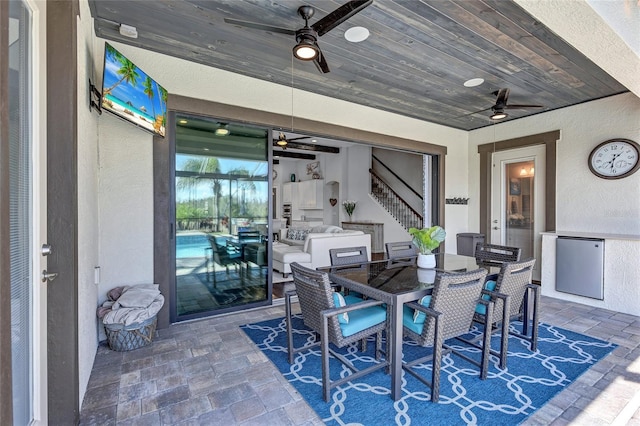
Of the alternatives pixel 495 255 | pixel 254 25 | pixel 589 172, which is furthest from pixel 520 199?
pixel 254 25

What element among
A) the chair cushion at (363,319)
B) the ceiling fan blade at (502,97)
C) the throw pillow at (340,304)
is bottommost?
the chair cushion at (363,319)

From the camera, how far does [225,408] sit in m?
2.00

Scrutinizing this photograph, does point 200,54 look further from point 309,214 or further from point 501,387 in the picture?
point 309,214

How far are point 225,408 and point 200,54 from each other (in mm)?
3338

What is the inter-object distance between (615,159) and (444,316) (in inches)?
166

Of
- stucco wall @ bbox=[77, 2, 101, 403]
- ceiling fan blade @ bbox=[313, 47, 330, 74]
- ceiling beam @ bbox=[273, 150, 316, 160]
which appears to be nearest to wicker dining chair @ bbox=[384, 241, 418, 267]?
ceiling fan blade @ bbox=[313, 47, 330, 74]

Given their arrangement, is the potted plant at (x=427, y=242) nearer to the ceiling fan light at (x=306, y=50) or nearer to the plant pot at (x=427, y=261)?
the plant pot at (x=427, y=261)

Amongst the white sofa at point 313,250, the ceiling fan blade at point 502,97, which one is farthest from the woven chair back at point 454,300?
the white sofa at point 313,250

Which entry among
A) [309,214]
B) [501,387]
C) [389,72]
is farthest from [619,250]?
[309,214]

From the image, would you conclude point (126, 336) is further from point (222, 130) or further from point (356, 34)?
point (356, 34)

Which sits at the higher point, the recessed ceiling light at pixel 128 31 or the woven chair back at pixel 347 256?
the recessed ceiling light at pixel 128 31

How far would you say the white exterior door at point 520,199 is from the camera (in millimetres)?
5207

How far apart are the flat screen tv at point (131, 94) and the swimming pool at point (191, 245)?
3.85ft

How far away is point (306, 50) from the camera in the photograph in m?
2.52
